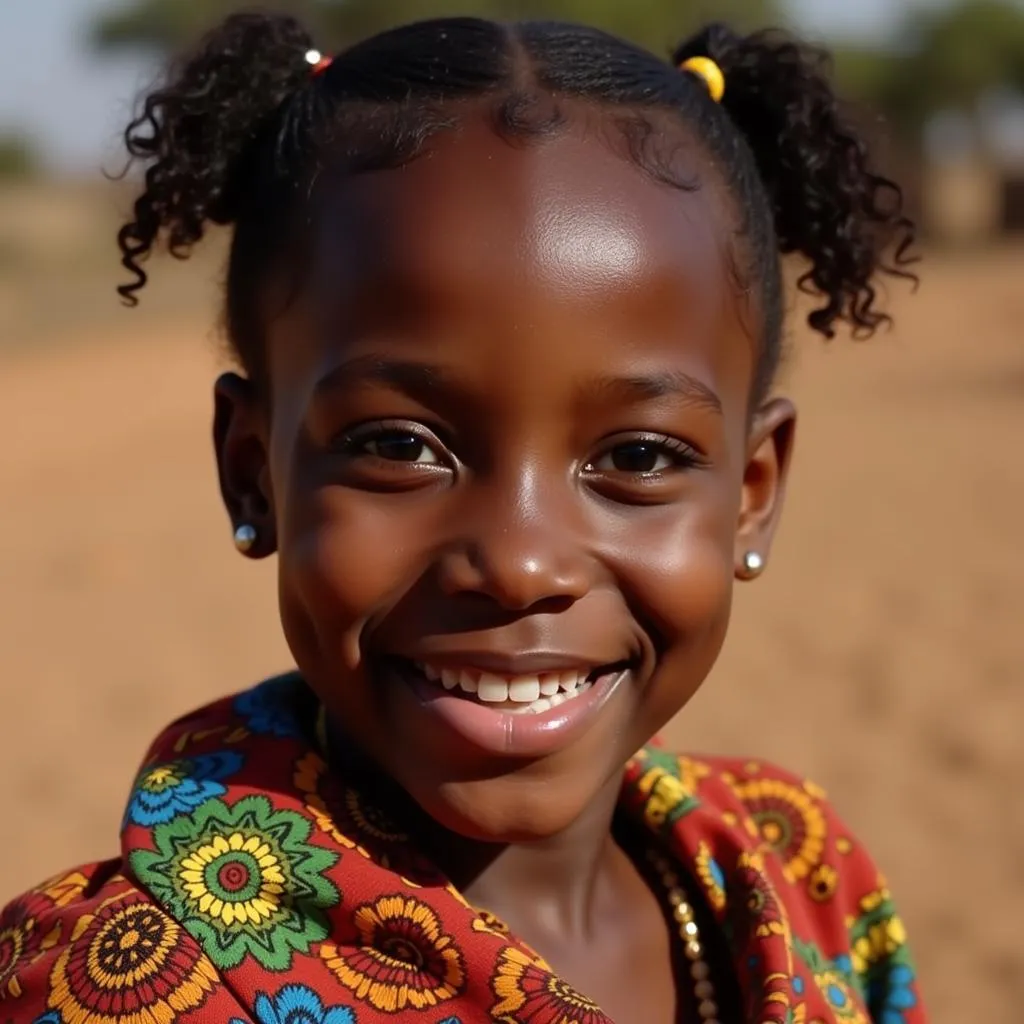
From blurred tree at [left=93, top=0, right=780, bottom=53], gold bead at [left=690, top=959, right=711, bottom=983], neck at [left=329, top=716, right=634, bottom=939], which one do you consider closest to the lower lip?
neck at [left=329, top=716, right=634, bottom=939]

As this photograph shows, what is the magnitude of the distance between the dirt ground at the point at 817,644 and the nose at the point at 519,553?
1.20 m

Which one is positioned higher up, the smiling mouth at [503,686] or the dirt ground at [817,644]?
the smiling mouth at [503,686]

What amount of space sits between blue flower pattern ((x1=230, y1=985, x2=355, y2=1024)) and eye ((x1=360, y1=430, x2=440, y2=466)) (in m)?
0.51

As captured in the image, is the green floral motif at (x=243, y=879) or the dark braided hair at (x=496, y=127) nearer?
the green floral motif at (x=243, y=879)

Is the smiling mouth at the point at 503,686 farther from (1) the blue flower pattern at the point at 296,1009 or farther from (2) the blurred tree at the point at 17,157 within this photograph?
(2) the blurred tree at the point at 17,157

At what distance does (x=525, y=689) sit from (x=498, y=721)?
0.14 ft

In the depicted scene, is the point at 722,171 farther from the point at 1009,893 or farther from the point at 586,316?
the point at 1009,893

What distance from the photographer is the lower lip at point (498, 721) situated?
4.79 feet

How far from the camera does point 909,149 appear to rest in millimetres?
29500

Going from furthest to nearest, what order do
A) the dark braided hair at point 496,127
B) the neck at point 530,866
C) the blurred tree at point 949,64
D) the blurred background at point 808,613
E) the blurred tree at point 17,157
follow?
the blurred tree at point 17,157 → the blurred tree at point 949,64 → the blurred background at point 808,613 → the neck at point 530,866 → the dark braided hair at point 496,127

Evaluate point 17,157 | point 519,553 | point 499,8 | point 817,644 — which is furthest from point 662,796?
point 17,157

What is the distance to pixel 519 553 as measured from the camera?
1.40 meters

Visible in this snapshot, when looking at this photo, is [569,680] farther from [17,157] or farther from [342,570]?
[17,157]

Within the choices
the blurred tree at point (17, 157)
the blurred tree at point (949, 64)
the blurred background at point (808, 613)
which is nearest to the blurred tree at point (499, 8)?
the blurred tree at point (949, 64)
